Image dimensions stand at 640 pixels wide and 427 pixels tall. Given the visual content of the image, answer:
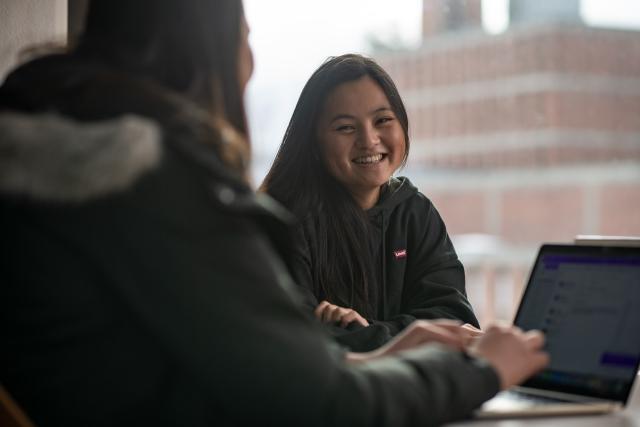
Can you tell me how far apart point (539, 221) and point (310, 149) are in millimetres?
16565

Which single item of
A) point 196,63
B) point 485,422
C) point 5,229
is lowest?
point 485,422

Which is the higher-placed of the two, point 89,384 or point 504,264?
point 89,384

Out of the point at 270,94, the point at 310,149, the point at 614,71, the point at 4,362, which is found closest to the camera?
the point at 4,362

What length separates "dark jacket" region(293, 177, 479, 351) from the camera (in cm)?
184

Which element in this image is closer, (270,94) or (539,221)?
(270,94)

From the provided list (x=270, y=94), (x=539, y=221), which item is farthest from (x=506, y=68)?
(x=270, y=94)

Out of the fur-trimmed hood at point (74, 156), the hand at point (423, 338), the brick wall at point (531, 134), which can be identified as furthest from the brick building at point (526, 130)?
the fur-trimmed hood at point (74, 156)

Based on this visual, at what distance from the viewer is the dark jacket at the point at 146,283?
2.46 ft

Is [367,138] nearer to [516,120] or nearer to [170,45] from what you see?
[170,45]

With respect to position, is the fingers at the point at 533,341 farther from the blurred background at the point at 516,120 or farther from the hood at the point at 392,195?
the blurred background at the point at 516,120

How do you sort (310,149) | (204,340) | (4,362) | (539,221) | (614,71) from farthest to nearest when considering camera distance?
(539,221), (614,71), (310,149), (4,362), (204,340)

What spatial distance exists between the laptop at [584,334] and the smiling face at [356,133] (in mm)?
819

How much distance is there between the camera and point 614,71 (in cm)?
1645

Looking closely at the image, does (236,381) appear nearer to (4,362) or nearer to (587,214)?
(4,362)
